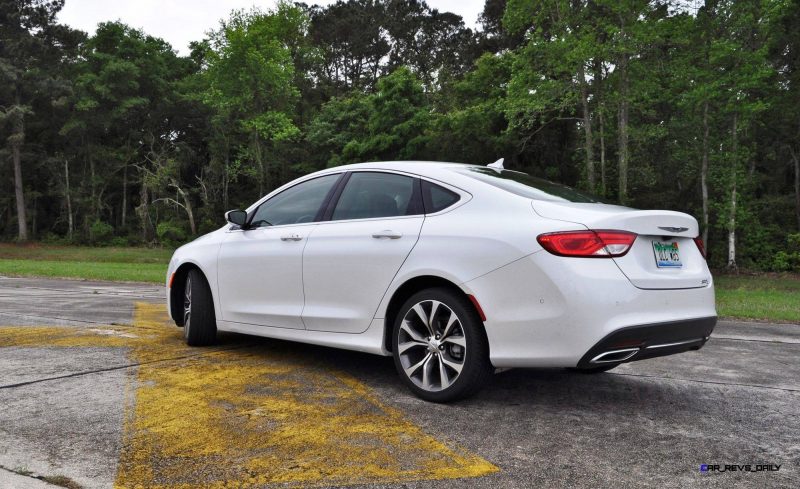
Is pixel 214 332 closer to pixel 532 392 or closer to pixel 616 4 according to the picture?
pixel 532 392

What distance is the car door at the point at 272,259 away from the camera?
4988 millimetres

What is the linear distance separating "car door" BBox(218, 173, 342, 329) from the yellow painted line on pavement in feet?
1.47

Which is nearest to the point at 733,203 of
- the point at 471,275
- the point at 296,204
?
the point at 296,204

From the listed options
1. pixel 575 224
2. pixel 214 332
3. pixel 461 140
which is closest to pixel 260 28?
pixel 461 140

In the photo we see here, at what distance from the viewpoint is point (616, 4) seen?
80.9 ft

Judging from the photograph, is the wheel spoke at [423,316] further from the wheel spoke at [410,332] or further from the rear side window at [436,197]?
the rear side window at [436,197]

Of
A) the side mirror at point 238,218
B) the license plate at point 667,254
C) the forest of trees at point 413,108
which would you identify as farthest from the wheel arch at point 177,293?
the forest of trees at point 413,108

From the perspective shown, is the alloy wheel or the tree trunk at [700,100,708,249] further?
the tree trunk at [700,100,708,249]

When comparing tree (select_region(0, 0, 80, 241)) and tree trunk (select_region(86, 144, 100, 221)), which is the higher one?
tree (select_region(0, 0, 80, 241))

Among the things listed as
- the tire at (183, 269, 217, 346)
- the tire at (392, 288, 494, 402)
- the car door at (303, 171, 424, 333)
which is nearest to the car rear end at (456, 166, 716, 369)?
the tire at (392, 288, 494, 402)

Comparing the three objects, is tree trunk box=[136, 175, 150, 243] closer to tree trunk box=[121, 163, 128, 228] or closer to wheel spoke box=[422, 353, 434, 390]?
tree trunk box=[121, 163, 128, 228]

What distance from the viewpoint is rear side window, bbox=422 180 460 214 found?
421cm

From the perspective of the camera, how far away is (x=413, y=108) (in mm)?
36656

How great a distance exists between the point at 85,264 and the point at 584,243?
27157mm
